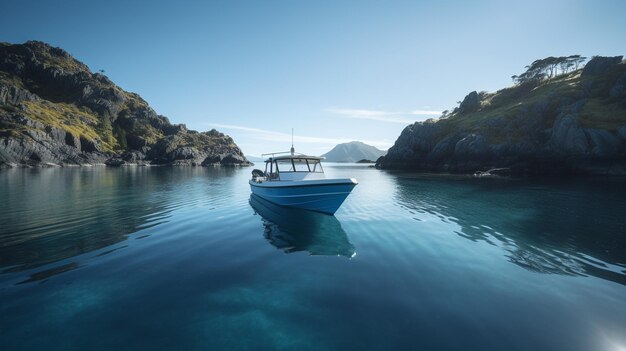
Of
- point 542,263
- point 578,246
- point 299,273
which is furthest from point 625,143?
point 299,273

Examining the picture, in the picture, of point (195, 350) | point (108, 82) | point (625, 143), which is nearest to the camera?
point (195, 350)

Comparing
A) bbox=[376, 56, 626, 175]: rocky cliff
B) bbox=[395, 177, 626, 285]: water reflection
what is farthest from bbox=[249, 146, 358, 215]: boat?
bbox=[376, 56, 626, 175]: rocky cliff

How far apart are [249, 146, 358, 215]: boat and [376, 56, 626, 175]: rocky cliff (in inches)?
2153

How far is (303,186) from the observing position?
18.3m

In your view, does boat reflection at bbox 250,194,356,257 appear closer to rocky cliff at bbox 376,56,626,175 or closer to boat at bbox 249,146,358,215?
boat at bbox 249,146,358,215

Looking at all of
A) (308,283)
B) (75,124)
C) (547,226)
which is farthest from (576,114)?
(75,124)

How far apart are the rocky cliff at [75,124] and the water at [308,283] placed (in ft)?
299

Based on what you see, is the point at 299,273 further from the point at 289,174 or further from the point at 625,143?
the point at 625,143

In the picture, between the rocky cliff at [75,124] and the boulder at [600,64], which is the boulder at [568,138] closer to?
the boulder at [600,64]

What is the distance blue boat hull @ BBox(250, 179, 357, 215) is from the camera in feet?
57.6

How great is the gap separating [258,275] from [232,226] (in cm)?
761

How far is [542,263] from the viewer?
10219 millimetres

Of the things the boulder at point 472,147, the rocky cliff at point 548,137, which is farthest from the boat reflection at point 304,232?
the boulder at point 472,147

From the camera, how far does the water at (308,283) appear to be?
5.81 meters
